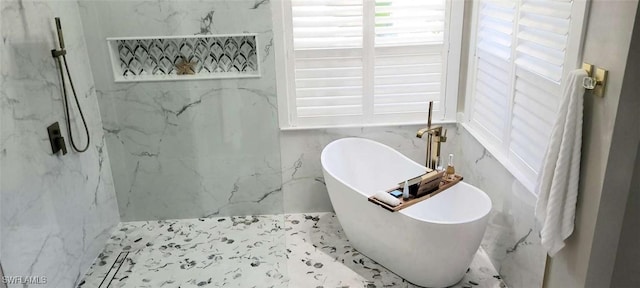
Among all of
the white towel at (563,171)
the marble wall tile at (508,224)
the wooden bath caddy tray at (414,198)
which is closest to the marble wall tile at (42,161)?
the wooden bath caddy tray at (414,198)

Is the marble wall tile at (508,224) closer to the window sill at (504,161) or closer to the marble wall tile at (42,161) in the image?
the window sill at (504,161)

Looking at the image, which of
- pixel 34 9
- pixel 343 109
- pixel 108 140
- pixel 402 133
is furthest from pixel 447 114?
pixel 34 9

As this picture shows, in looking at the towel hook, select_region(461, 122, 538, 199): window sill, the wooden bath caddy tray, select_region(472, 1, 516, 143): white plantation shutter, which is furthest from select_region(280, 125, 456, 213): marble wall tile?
the towel hook

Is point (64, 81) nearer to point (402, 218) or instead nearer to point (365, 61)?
point (365, 61)

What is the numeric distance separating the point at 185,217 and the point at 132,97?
3.15ft

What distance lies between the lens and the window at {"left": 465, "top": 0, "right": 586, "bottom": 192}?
1.97m

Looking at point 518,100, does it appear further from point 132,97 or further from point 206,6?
point 132,97

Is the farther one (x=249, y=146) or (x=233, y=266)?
(x=249, y=146)

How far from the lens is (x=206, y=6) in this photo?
9.48 ft

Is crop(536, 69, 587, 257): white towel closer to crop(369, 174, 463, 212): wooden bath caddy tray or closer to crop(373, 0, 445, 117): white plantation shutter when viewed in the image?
crop(369, 174, 463, 212): wooden bath caddy tray

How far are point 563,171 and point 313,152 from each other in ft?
5.94

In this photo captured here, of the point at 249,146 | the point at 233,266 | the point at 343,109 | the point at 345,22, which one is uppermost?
the point at 345,22

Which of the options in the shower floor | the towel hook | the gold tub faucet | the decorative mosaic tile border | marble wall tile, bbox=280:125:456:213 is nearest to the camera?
the towel hook

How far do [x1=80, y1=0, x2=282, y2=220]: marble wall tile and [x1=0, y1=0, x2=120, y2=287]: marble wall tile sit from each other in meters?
0.18
